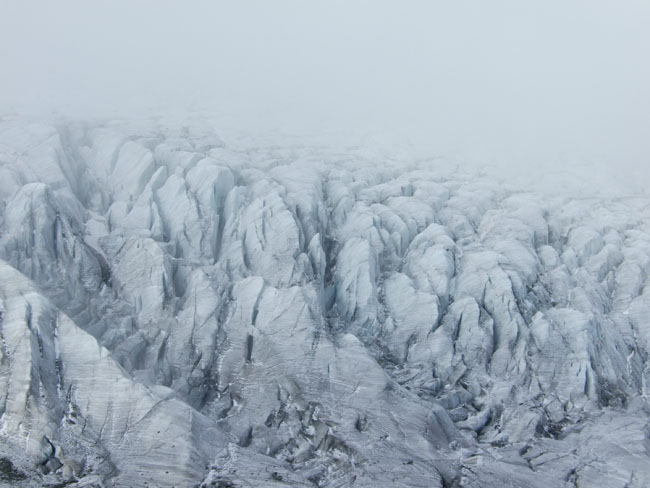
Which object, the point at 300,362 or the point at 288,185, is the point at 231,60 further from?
the point at 300,362

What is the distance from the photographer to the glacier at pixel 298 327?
2616 centimetres

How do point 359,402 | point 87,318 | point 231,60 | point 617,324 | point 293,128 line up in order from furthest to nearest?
point 231,60 < point 293,128 < point 617,324 < point 87,318 < point 359,402

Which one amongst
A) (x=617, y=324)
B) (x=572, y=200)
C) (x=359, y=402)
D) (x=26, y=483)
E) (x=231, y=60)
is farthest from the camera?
(x=231, y=60)

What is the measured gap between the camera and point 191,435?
2564 centimetres

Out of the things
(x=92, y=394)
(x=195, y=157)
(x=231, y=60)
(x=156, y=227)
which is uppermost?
(x=231, y=60)

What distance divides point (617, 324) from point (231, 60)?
9379cm

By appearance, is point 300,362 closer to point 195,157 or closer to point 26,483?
point 26,483

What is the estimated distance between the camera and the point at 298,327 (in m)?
33.3

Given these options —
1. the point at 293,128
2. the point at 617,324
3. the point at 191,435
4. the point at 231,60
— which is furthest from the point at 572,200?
the point at 231,60

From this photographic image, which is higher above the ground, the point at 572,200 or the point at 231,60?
the point at 231,60

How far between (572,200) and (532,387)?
24488 mm

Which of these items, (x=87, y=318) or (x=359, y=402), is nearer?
(x=359, y=402)

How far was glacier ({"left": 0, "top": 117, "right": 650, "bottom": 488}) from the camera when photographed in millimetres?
26156

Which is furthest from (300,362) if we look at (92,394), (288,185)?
(288,185)
